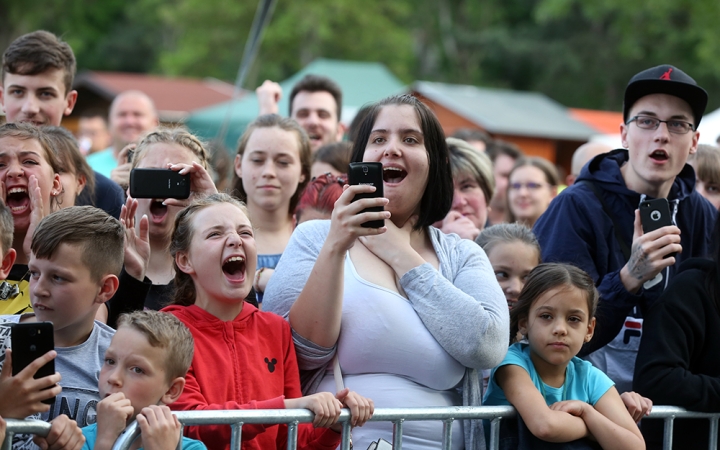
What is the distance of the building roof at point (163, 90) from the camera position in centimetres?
2488

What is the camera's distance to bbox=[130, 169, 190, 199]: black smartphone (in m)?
3.67

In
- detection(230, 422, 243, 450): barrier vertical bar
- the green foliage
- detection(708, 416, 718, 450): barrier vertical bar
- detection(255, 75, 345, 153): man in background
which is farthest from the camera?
the green foliage

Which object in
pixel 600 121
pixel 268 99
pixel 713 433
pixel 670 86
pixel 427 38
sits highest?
pixel 427 38

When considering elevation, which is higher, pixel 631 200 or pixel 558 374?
pixel 631 200

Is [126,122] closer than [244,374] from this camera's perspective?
No

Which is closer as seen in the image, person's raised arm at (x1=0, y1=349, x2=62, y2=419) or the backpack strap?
person's raised arm at (x1=0, y1=349, x2=62, y2=419)

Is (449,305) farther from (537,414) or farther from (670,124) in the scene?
(670,124)

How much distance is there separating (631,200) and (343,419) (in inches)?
80.5

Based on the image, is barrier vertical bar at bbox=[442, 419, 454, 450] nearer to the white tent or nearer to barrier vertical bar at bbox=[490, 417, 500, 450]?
barrier vertical bar at bbox=[490, 417, 500, 450]

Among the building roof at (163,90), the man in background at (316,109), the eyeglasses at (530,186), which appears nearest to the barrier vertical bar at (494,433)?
the man in background at (316,109)

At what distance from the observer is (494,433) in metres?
3.37

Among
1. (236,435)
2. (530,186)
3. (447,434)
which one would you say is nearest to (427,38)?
(530,186)

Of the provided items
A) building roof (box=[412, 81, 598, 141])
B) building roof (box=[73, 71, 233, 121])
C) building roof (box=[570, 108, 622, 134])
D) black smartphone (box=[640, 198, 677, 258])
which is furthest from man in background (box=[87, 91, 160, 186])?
Result: building roof (box=[570, 108, 622, 134])

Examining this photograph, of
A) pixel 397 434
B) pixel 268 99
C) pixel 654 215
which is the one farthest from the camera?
pixel 268 99
